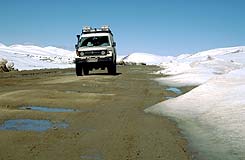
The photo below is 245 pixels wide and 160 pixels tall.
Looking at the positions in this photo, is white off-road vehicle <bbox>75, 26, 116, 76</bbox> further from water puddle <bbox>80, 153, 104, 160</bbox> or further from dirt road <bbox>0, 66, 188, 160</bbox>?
water puddle <bbox>80, 153, 104, 160</bbox>

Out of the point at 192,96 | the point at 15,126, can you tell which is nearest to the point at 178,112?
the point at 192,96

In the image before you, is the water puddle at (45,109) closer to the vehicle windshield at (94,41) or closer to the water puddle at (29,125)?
the water puddle at (29,125)

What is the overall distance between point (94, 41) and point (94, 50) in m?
0.92

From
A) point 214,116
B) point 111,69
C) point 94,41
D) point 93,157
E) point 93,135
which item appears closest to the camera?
point 93,157

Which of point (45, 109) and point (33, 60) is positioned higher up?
point (45, 109)

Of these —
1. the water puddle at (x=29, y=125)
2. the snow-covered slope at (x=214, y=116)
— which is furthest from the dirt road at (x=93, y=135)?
the snow-covered slope at (x=214, y=116)

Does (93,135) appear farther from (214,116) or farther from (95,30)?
(95,30)

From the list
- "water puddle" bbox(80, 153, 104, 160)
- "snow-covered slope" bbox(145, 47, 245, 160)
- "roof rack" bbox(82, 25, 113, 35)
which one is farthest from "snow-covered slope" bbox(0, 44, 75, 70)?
"water puddle" bbox(80, 153, 104, 160)

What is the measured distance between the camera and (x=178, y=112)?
835 centimetres

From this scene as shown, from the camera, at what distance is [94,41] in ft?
76.4

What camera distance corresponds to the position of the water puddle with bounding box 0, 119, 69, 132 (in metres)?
6.58

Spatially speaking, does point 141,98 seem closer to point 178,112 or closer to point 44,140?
point 178,112

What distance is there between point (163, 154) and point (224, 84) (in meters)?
6.11

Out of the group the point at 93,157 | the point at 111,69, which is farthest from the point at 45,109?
the point at 111,69
